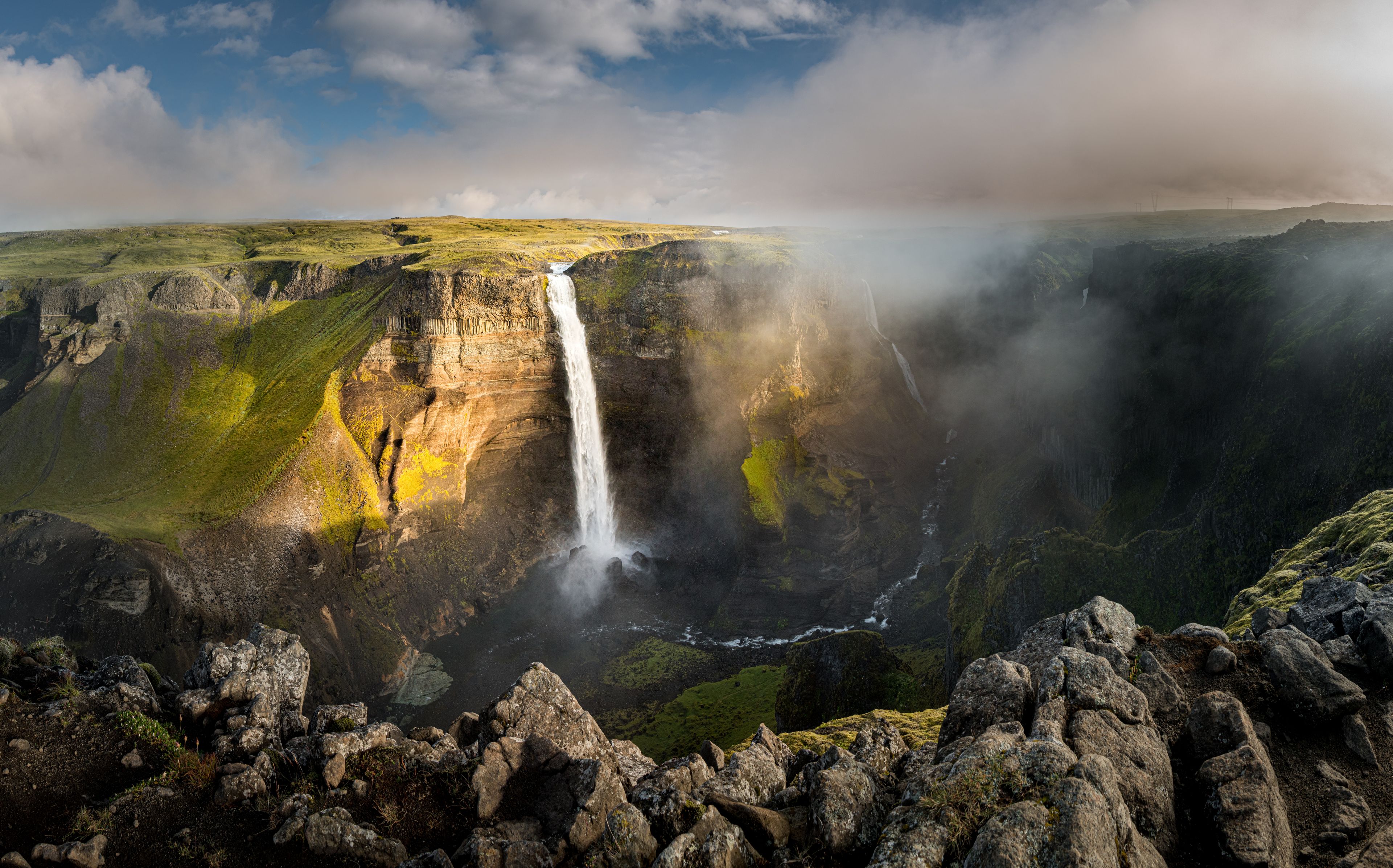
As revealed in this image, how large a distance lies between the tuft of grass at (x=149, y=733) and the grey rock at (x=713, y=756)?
933 centimetres

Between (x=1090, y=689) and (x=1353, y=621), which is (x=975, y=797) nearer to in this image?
(x=1090, y=689)

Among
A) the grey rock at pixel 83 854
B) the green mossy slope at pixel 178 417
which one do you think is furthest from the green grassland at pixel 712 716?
the green mossy slope at pixel 178 417

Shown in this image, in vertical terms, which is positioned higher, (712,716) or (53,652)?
(53,652)

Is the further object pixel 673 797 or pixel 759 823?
pixel 673 797

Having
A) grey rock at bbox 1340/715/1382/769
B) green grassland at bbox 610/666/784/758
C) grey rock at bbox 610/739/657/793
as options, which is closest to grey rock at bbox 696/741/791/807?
grey rock at bbox 610/739/657/793

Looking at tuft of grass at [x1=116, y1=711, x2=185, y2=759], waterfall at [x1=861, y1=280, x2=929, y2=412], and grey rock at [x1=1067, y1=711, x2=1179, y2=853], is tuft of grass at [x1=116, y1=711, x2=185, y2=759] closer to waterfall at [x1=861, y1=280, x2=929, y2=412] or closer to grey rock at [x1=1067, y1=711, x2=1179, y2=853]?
grey rock at [x1=1067, y1=711, x2=1179, y2=853]

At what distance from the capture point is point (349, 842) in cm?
980

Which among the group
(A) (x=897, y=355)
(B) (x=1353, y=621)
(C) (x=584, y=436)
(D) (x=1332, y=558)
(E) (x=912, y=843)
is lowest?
(C) (x=584, y=436)

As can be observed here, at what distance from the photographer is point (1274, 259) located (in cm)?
3988

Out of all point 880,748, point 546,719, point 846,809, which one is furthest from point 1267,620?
point 546,719

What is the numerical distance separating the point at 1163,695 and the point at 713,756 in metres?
8.05

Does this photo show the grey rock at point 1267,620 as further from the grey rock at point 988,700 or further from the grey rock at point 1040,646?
the grey rock at point 988,700

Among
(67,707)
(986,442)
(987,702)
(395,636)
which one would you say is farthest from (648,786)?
(986,442)

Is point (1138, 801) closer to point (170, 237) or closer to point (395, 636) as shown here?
point (395, 636)
